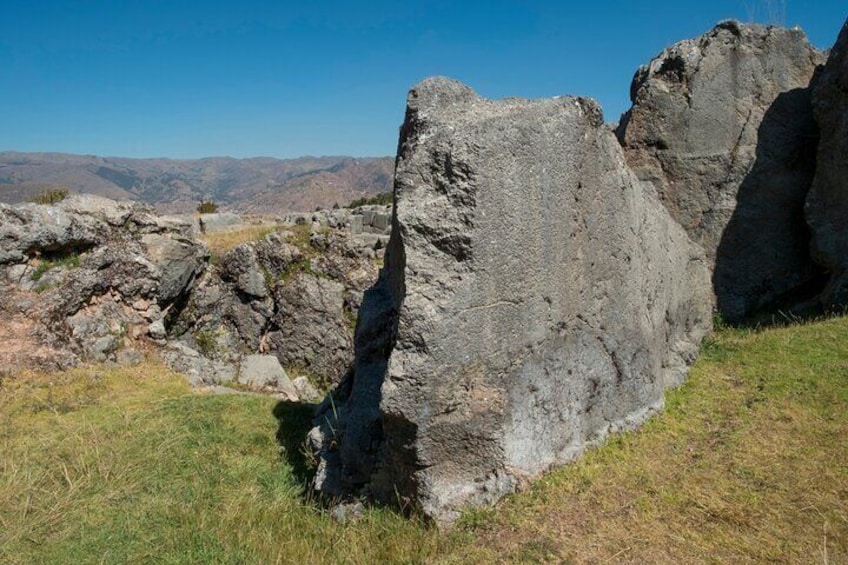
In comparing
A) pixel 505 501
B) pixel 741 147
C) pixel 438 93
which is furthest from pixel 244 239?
pixel 505 501

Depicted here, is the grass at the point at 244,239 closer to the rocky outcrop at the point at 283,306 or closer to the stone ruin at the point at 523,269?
the rocky outcrop at the point at 283,306

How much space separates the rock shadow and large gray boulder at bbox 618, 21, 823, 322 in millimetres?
17

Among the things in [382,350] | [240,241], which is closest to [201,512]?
[382,350]

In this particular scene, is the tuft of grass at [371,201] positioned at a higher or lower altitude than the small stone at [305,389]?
higher

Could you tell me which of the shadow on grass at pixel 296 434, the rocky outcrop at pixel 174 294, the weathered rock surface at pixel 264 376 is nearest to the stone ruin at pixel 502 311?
the shadow on grass at pixel 296 434

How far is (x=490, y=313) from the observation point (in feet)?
16.8

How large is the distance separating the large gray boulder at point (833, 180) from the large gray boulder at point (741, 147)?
60cm

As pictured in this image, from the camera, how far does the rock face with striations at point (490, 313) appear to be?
16.2ft

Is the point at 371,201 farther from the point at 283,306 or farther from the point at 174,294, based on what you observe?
the point at 174,294

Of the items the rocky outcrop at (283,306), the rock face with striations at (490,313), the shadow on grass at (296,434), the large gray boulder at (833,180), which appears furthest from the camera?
the rocky outcrop at (283,306)

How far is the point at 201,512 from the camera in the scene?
5473mm

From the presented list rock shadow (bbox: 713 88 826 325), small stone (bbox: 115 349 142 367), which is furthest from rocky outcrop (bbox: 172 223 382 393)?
rock shadow (bbox: 713 88 826 325)

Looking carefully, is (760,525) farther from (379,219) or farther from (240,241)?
(379,219)

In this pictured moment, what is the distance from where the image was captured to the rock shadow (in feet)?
33.6
